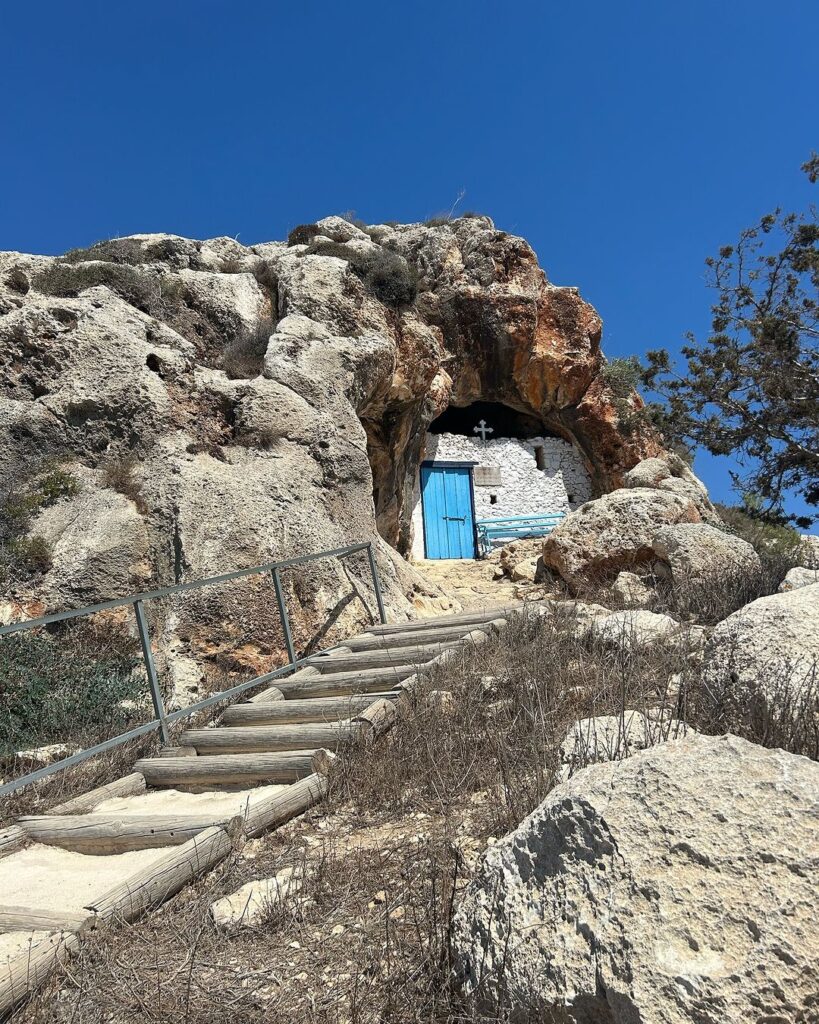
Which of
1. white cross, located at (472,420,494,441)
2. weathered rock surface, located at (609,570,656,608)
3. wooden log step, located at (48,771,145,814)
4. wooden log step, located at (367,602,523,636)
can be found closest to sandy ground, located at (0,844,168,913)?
wooden log step, located at (48,771,145,814)

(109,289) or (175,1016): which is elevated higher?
(109,289)

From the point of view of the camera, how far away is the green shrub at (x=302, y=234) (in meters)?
14.3

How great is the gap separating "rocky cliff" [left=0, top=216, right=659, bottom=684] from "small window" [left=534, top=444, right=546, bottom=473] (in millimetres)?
5191

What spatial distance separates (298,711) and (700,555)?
544 centimetres

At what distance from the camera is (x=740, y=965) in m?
1.53

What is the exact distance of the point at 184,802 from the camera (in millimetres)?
4371

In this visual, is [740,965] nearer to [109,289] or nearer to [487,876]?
[487,876]

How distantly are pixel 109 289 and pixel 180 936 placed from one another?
348 inches

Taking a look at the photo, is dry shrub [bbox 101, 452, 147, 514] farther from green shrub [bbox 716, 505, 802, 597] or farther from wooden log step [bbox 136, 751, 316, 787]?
green shrub [bbox 716, 505, 802, 597]

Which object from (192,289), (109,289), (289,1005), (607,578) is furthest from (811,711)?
(192,289)

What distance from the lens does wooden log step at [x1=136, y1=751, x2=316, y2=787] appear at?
427 centimetres

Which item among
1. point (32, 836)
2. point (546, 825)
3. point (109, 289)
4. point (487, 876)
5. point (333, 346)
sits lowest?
point (32, 836)

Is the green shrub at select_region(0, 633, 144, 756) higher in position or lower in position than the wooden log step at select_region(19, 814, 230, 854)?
higher

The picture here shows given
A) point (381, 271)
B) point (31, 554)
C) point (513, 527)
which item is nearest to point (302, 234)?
point (381, 271)
